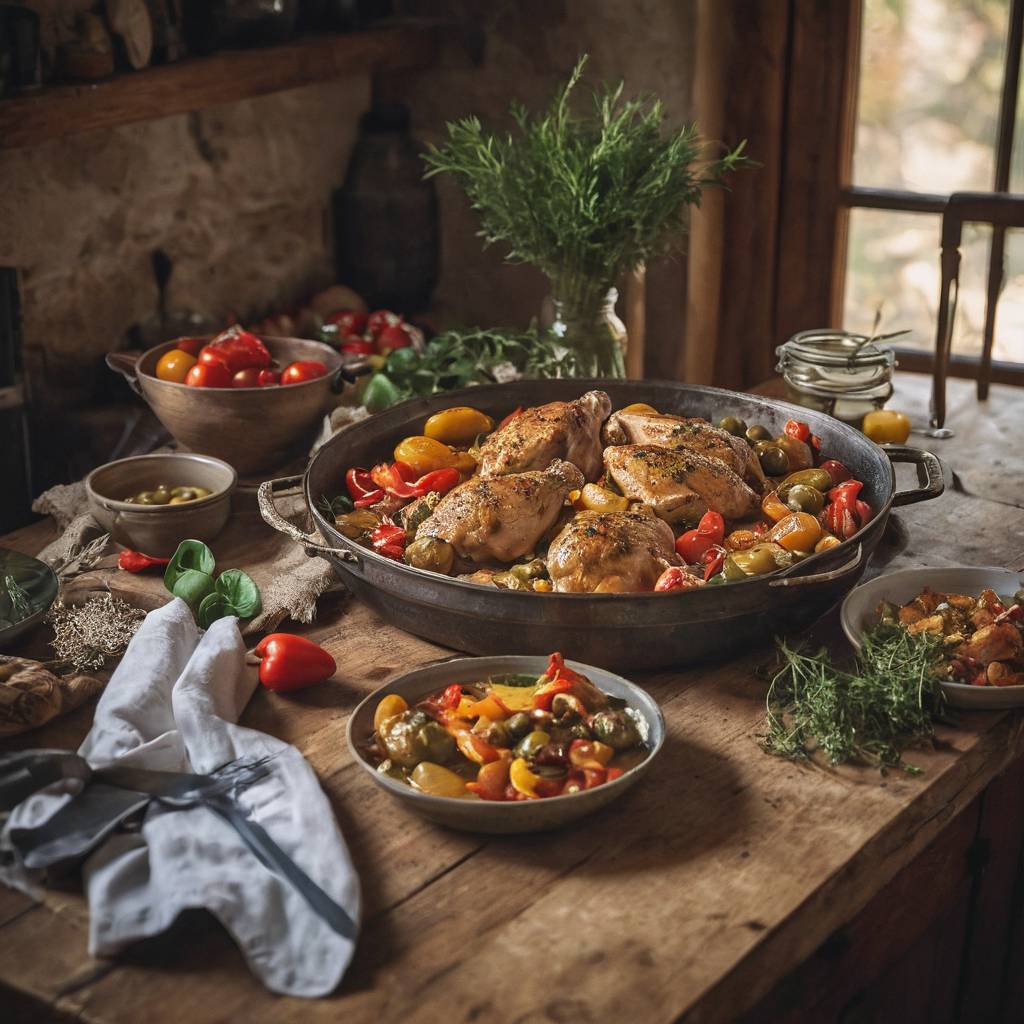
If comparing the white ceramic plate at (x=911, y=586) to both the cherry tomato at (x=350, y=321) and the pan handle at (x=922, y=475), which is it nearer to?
the pan handle at (x=922, y=475)

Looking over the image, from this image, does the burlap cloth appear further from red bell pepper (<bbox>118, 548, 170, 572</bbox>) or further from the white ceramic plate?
the white ceramic plate

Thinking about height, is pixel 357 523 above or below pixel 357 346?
below

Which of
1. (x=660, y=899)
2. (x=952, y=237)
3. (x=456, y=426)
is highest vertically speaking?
(x=952, y=237)

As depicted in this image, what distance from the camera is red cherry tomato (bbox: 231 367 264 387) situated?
116 inches

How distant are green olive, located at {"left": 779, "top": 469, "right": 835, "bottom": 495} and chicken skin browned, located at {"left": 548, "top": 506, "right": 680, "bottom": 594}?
1.36ft

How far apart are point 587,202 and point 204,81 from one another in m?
1.13

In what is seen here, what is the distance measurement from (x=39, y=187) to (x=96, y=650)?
169 centimetres

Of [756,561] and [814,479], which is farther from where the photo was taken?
[814,479]

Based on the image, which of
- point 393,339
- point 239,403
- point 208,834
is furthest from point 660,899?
point 393,339

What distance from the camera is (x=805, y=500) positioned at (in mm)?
2406

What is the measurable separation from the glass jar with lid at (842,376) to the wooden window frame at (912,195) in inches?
24.7

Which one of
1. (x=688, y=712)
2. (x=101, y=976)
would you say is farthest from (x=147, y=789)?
(x=688, y=712)

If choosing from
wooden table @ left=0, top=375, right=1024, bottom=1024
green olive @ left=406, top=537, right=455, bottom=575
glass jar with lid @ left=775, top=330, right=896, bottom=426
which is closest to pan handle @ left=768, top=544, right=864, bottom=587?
wooden table @ left=0, top=375, right=1024, bottom=1024

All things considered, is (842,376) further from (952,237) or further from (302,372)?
(302,372)
